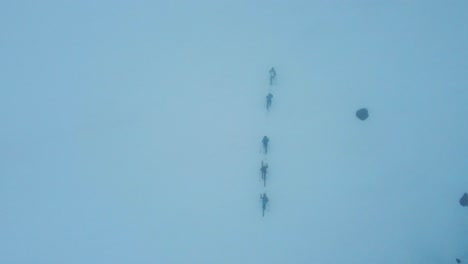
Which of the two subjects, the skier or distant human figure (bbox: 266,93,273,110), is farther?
distant human figure (bbox: 266,93,273,110)

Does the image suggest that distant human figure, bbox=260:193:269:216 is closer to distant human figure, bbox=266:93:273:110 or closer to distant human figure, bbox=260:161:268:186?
distant human figure, bbox=260:161:268:186

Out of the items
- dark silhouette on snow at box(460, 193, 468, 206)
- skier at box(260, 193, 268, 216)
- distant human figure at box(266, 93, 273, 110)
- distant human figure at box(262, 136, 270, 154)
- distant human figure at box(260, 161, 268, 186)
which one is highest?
distant human figure at box(266, 93, 273, 110)

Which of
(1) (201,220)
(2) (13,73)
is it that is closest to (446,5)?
(1) (201,220)

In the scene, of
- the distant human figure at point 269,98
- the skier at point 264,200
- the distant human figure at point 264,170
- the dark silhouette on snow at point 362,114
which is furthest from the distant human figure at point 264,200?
the dark silhouette on snow at point 362,114

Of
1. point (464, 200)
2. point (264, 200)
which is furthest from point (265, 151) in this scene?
point (464, 200)

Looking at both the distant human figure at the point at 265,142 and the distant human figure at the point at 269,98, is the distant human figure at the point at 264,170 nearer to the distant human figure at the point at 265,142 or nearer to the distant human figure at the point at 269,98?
the distant human figure at the point at 265,142

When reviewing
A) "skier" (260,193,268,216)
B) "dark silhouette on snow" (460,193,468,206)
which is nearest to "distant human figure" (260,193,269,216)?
"skier" (260,193,268,216)

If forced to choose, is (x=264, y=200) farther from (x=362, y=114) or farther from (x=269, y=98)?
(x=362, y=114)
